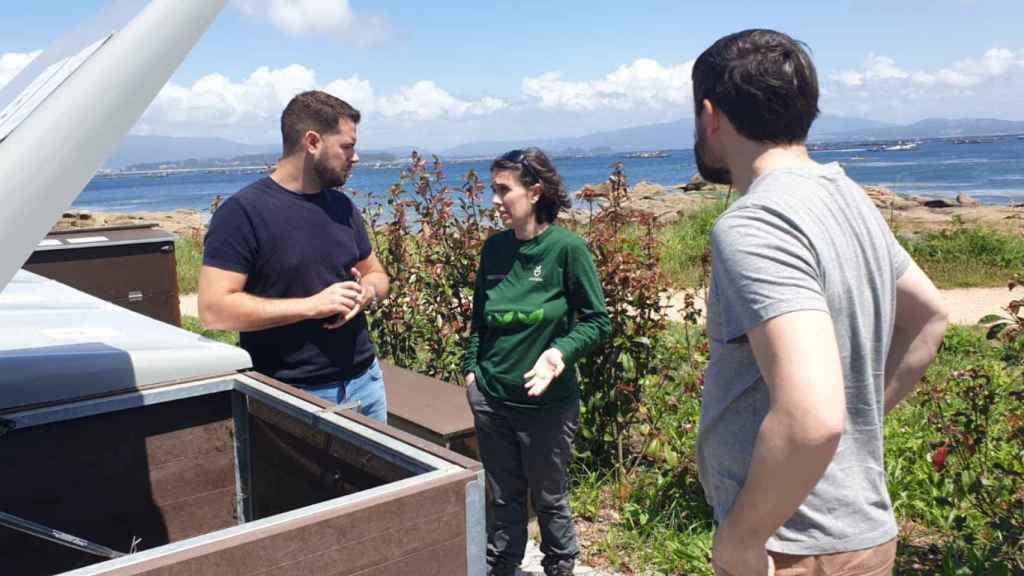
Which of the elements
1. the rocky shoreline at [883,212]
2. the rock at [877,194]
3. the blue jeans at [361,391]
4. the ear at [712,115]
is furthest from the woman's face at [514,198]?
the rocky shoreline at [883,212]

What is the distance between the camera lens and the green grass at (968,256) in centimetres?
1220

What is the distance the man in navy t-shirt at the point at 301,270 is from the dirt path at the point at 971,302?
6.27m

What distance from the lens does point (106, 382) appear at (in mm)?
2238

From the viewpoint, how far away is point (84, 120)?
4.25ft

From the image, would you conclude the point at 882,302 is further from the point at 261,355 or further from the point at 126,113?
the point at 261,355

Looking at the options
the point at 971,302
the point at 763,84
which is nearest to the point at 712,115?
the point at 763,84

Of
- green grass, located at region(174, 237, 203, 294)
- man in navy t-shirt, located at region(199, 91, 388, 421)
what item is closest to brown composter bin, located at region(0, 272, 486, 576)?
man in navy t-shirt, located at region(199, 91, 388, 421)

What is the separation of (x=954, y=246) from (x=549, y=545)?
11.8 metres

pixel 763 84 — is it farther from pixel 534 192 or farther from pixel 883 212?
pixel 883 212

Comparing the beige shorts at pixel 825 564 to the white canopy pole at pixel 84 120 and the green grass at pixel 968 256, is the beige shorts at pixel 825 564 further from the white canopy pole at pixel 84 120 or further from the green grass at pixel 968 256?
the green grass at pixel 968 256

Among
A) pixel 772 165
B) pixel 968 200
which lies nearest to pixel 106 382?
pixel 772 165

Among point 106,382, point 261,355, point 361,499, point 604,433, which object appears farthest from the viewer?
point 604,433

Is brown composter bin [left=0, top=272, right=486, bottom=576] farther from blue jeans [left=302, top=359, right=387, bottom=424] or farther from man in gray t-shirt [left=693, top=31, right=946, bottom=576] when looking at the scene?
blue jeans [left=302, top=359, right=387, bottom=424]

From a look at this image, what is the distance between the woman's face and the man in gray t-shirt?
167cm
